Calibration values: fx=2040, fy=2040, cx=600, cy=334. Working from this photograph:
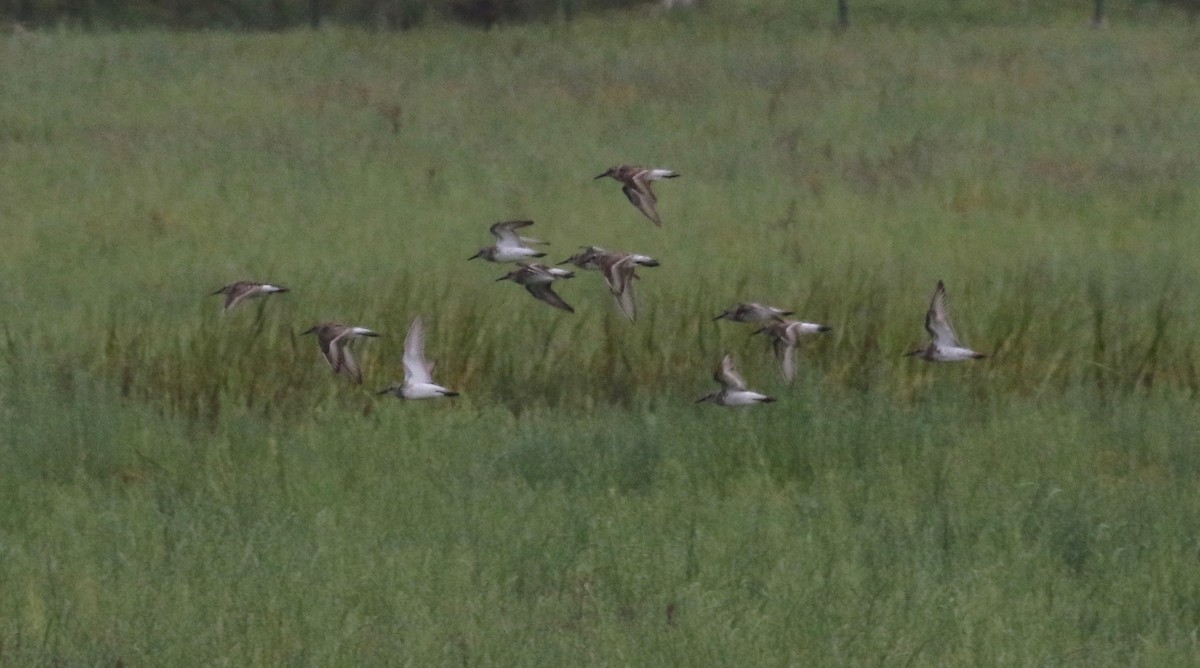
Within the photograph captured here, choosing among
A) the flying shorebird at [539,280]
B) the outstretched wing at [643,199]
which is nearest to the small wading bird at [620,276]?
the outstretched wing at [643,199]

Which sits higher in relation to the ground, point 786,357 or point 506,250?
point 506,250

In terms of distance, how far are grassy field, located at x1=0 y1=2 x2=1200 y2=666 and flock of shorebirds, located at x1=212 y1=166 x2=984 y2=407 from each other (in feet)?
1.32

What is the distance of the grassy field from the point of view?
215 inches

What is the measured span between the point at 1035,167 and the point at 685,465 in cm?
856

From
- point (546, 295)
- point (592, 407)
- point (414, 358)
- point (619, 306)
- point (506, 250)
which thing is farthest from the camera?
point (592, 407)

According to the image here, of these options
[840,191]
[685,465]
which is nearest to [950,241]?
[840,191]

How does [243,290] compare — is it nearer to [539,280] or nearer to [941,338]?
[539,280]

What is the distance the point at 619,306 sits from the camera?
6.29 m

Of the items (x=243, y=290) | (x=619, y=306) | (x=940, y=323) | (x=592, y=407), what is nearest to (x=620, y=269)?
(x=619, y=306)

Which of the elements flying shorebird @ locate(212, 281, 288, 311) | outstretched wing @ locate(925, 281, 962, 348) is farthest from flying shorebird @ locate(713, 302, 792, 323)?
flying shorebird @ locate(212, 281, 288, 311)

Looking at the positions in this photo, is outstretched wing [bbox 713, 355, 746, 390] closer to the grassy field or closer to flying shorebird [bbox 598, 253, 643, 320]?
the grassy field

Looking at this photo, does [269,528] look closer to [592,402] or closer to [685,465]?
[685,465]

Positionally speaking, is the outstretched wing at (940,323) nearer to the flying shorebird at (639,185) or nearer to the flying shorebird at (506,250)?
the flying shorebird at (639,185)

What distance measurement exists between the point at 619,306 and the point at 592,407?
6.02 feet
